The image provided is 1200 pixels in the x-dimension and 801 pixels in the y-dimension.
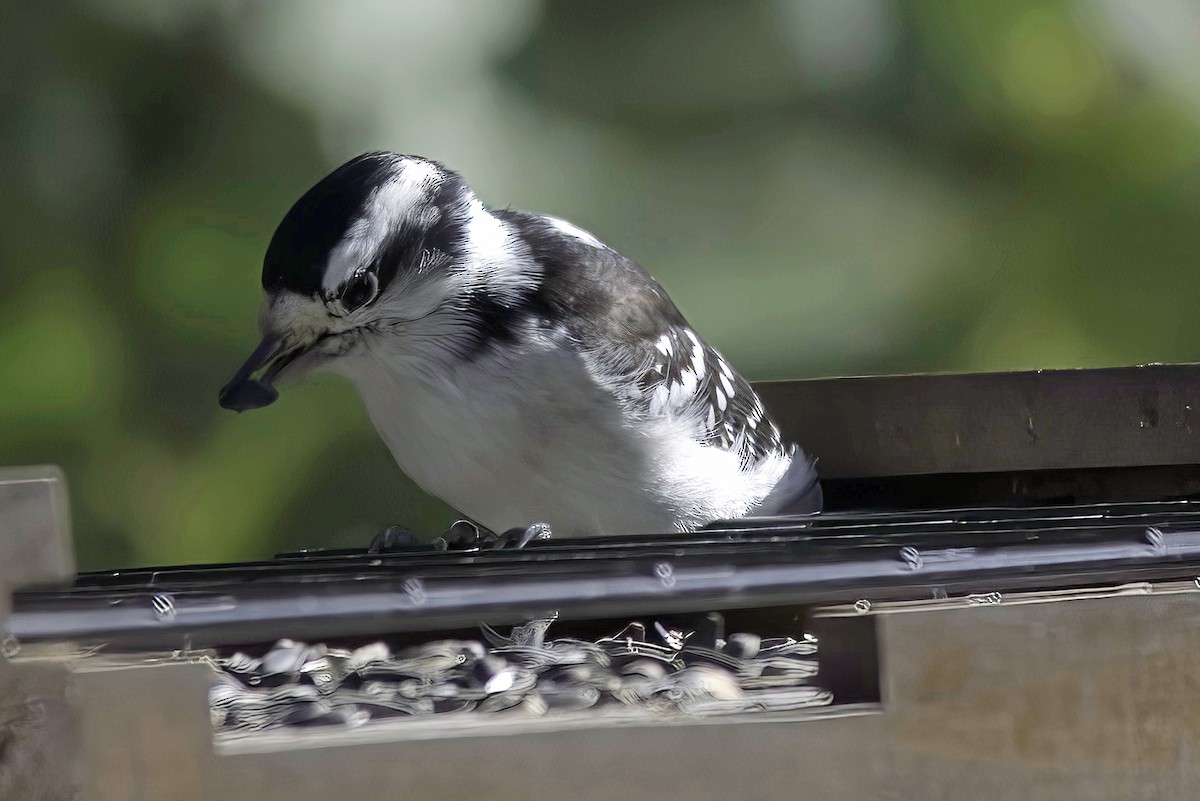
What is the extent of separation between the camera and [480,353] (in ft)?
4.03

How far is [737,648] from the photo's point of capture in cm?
85

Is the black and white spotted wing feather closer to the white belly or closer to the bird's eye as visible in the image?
the white belly

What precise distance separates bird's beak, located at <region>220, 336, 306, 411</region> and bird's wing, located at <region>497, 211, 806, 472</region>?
0.88 feet

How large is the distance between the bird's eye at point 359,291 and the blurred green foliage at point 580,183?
2.10 meters

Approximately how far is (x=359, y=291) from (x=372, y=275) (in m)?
0.02

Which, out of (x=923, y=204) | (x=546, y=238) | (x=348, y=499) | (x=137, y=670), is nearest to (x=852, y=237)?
(x=923, y=204)

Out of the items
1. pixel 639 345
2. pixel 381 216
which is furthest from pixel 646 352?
pixel 381 216

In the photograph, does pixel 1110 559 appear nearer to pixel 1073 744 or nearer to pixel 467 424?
pixel 1073 744

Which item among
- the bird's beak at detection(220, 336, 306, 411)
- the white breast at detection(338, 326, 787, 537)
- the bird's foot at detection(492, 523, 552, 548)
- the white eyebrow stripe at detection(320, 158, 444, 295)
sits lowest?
the bird's foot at detection(492, 523, 552, 548)

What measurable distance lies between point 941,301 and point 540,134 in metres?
1.19

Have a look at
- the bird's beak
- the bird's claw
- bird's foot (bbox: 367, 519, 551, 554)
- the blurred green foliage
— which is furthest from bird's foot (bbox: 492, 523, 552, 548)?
the blurred green foliage

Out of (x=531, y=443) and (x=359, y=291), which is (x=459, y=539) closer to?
(x=531, y=443)

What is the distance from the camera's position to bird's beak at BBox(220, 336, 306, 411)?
116cm

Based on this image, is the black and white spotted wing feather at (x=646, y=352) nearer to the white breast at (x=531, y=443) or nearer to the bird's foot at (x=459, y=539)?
the white breast at (x=531, y=443)
